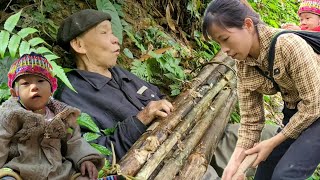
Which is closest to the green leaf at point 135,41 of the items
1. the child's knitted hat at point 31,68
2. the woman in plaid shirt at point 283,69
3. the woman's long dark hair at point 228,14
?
the woman in plaid shirt at point 283,69

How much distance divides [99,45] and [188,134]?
1.21 m

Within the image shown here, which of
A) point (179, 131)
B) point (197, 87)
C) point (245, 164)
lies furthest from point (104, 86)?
point (245, 164)

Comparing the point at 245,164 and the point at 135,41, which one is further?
the point at 135,41

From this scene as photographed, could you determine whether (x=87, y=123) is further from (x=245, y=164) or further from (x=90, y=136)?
(x=245, y=164)

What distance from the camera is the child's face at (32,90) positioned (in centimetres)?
235

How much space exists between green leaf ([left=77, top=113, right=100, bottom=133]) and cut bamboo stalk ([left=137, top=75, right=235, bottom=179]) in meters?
0.51

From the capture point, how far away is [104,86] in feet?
13.0

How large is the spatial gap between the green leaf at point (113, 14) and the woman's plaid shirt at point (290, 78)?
1.86 metres

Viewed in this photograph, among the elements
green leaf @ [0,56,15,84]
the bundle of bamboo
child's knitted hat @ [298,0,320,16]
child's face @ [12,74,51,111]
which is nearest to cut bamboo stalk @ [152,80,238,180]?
the bundle of bamboo

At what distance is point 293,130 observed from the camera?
→ 9.04 ft

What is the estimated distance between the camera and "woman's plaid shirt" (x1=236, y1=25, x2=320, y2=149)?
2570 millimetres

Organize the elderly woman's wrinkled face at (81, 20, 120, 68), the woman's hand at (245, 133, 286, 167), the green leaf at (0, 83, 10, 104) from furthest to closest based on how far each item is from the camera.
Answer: the elderly woman's wrinkled face at (81, 20, 120, 68) → the green leaf at (0, 83, 10, 104) → the woman's hand at (245, 133, 286, 167)

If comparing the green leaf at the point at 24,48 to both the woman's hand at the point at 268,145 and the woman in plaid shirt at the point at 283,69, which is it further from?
the woman's hand at the point at 268,145

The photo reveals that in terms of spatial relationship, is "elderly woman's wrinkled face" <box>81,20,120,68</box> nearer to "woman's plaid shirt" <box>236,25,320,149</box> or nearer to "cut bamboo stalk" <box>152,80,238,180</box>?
"cut bamboo stalk" <box>152,80,238,180</box>
